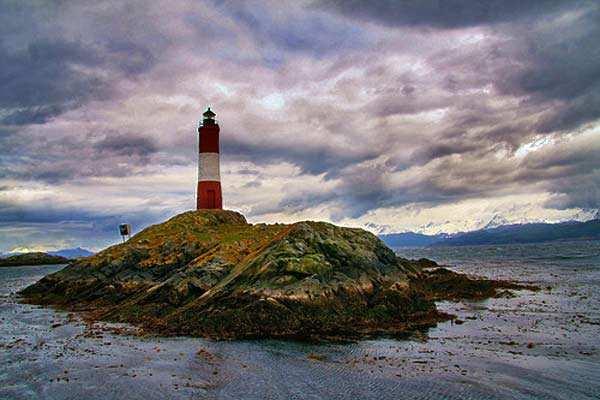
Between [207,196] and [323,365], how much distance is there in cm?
4853

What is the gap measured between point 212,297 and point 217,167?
35560 mm

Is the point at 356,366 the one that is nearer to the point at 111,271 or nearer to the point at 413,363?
the point at 413,363

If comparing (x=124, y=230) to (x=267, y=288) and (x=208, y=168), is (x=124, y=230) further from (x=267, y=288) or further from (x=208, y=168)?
(x=267, y=288)

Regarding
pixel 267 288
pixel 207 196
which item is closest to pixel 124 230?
pixel 207 196

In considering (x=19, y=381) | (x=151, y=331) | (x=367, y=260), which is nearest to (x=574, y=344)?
(x=367, y=260)

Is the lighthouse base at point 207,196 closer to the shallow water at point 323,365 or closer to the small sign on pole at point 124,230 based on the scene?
the small sign on pole at point 124,230

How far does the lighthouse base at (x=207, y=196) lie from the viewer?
2773 inches

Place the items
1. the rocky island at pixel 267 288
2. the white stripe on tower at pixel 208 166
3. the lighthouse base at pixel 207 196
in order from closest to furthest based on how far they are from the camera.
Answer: the rocky island at pixel 267 288
the white stripe on tower at pixel 208 166
the lighthouse base at pixel 207 196

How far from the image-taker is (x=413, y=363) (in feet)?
81.6

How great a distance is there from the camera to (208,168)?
6994 centimetres

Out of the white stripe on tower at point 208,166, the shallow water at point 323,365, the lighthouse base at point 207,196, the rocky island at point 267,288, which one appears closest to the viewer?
the shallow water at point 323,365

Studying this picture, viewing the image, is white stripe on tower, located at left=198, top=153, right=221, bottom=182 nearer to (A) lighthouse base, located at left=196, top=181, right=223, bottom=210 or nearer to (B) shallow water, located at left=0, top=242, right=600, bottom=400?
(A) lighthouse base, located at left=196, top=181, right=223, bottom=210

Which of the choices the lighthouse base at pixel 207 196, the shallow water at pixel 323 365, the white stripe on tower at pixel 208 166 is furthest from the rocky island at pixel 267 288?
the white stripe on tower at pixel 208 166

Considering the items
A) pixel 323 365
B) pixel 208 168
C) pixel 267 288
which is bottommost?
pixel 323 365
